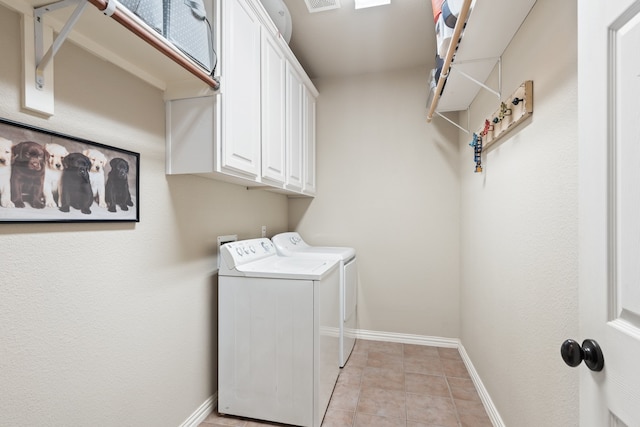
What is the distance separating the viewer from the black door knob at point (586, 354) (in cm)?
65

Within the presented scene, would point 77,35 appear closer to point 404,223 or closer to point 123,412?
point 123,412

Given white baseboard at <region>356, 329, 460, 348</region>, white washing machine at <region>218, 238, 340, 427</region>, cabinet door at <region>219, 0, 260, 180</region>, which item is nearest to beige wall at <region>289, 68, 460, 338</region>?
white baseboard at <region>356, 329, 460, 348</region>

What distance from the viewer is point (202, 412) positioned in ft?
5.74

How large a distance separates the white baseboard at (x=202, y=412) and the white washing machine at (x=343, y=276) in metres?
0.92

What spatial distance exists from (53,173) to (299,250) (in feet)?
6.20

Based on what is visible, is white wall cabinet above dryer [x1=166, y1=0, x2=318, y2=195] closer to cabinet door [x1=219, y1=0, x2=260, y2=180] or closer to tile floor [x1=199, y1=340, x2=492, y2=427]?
cabinet door [x1=219, y1=0, x2=260, y2=180]

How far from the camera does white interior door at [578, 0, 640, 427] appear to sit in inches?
22.0

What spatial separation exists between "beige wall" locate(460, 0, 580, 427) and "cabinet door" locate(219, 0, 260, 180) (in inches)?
52.7

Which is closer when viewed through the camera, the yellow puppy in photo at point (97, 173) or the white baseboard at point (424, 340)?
the yellow puppy in photo at point (97, 173)

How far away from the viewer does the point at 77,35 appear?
1.05m

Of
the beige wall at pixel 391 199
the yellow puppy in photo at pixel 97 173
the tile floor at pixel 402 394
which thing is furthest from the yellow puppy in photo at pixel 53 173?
the beige wall at pixel 391 199

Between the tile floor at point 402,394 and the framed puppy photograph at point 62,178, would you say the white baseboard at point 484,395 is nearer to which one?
the tile floor at point 402,394

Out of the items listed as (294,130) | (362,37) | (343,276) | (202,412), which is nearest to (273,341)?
(202,412)

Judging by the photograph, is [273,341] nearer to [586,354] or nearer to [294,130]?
[586,354]
